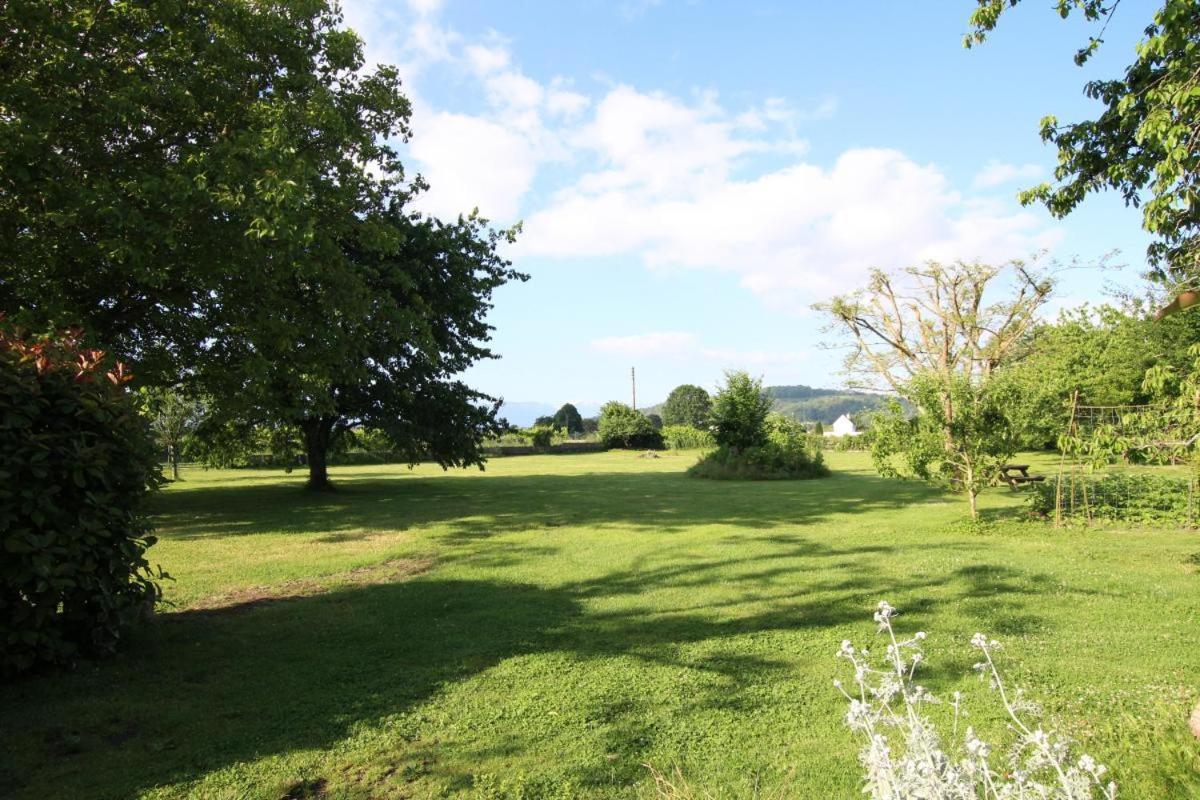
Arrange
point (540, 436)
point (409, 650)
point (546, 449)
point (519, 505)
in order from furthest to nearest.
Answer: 1. point (540, 436)
2. point (546, 449)
3. point (519, 505)
4. point (409, 650)

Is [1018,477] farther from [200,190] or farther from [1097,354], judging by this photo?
[200,190]

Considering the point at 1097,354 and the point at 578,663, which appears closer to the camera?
the point at 578,663

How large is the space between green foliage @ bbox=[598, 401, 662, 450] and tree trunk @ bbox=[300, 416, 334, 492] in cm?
3342

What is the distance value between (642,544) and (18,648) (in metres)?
7.63

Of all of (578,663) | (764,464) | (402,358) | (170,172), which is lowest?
(578,663)

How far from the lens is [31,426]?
14.3ft

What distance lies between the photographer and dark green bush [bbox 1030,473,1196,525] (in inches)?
457

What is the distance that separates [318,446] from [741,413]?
14.4 meters

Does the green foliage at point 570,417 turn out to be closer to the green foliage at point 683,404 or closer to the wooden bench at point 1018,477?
the green foliage at point 683,404

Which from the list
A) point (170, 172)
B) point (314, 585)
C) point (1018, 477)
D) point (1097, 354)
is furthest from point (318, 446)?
point (1097, 354)

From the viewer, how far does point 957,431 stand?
12383 mm

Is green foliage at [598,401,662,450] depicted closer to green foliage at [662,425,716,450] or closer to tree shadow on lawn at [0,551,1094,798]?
green foliage at [662,425,716,450]

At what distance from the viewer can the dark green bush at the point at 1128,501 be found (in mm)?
11602

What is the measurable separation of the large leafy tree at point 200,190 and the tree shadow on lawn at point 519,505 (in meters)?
2.33
